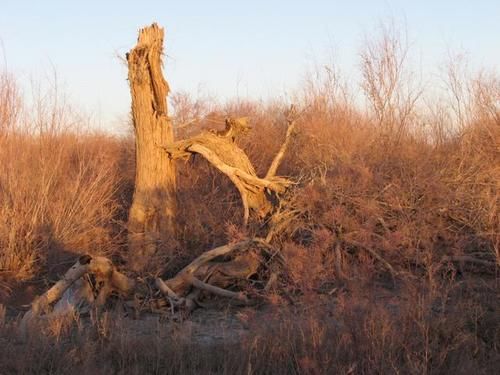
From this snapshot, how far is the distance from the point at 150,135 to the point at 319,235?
422 cm

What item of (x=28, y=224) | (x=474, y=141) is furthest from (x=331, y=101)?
(x=28, y=224)

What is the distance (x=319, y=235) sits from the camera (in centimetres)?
812

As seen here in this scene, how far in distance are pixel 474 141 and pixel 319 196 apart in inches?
151

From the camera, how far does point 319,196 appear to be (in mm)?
9617

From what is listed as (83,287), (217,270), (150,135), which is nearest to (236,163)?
(150,135)

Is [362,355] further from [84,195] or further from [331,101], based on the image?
[331,101]

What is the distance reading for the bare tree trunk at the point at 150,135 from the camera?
11.2 m

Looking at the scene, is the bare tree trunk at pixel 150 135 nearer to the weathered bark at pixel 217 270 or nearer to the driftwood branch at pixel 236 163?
the driftwood branch at pixel 236 163

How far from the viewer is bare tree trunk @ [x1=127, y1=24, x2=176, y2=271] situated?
11.2 meters

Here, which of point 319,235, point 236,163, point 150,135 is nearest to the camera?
point 319,235

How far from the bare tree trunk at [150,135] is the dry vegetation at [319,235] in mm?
386

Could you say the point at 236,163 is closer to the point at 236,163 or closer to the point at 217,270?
the point at 236,163

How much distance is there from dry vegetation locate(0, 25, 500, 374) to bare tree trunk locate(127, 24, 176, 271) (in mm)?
386

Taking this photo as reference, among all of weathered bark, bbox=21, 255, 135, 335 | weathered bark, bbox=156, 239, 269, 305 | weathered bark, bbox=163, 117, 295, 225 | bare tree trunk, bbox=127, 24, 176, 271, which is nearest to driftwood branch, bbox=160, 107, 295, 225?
weathered bark, bbox=163, 117, 295, 225
